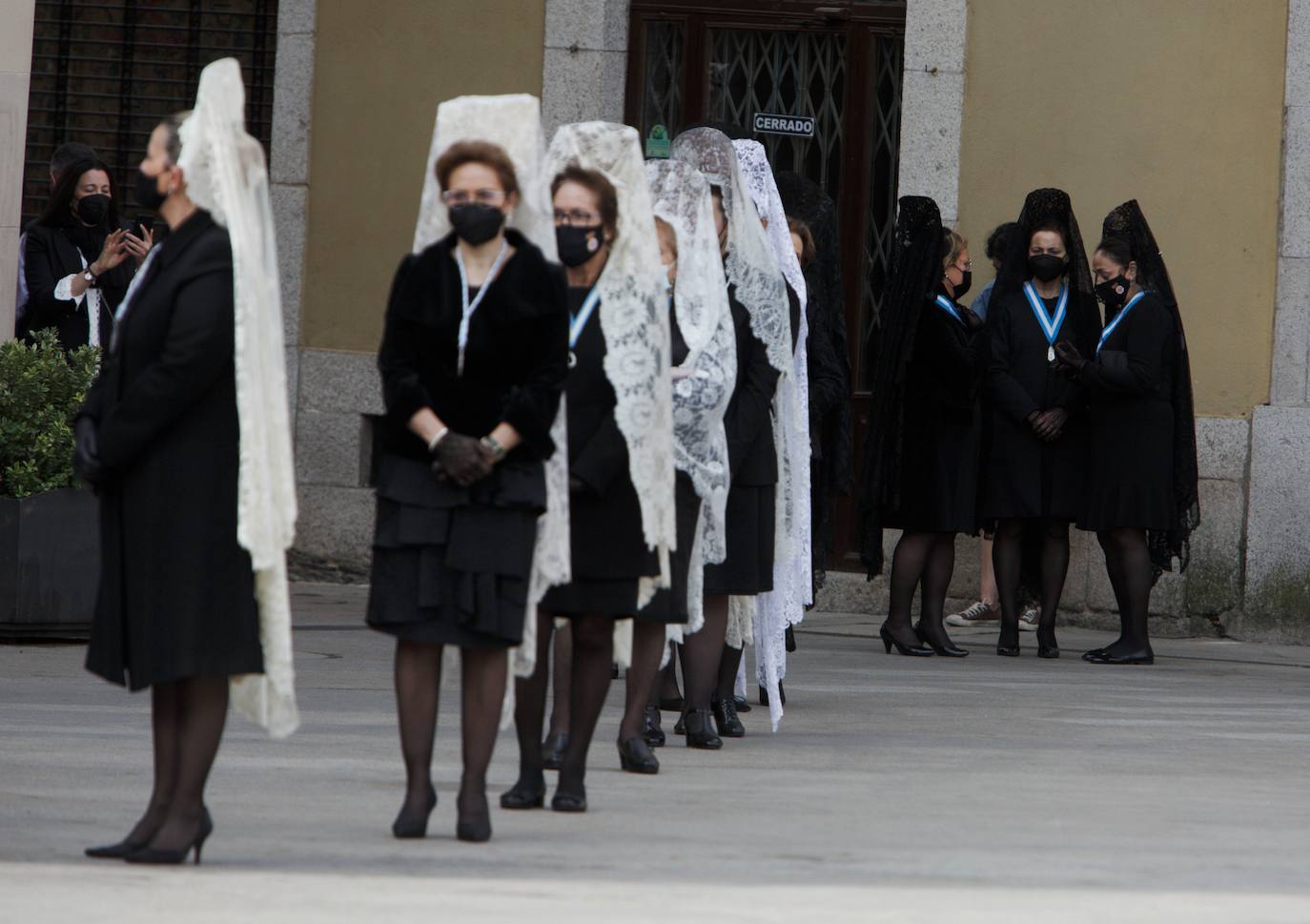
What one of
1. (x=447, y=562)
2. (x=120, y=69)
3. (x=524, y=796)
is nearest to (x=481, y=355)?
(x=447, y=562)

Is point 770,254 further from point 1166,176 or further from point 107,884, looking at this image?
point 1166,176

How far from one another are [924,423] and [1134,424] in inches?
39.0

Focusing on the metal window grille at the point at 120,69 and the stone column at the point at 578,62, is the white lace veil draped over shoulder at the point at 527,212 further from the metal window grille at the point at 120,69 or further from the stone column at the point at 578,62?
the metal window grille at the point at 120,69

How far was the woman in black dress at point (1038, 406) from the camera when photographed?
12031 mm

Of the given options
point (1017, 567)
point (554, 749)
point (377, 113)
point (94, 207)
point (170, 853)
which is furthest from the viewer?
point (377, 113)

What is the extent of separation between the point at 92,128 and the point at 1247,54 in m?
6.47

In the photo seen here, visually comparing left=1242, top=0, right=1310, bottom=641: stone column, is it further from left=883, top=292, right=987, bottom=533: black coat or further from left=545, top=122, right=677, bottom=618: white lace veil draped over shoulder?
left=545, top=122, right=677, bottom=618: white lace veil draped over shoulder

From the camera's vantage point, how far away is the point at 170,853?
218 inches

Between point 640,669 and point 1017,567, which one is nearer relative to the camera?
point 640,669

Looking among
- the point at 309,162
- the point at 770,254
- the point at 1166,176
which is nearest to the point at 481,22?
the point at 309,162

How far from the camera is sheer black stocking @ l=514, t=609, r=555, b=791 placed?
6605 mm

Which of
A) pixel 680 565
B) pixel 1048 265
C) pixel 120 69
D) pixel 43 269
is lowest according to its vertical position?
pixel 680 565

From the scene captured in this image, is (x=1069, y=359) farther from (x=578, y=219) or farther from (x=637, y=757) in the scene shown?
(x=578, y=219)

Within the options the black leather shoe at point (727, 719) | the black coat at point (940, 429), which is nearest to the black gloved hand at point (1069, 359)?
the black coat at point (940, 429)
